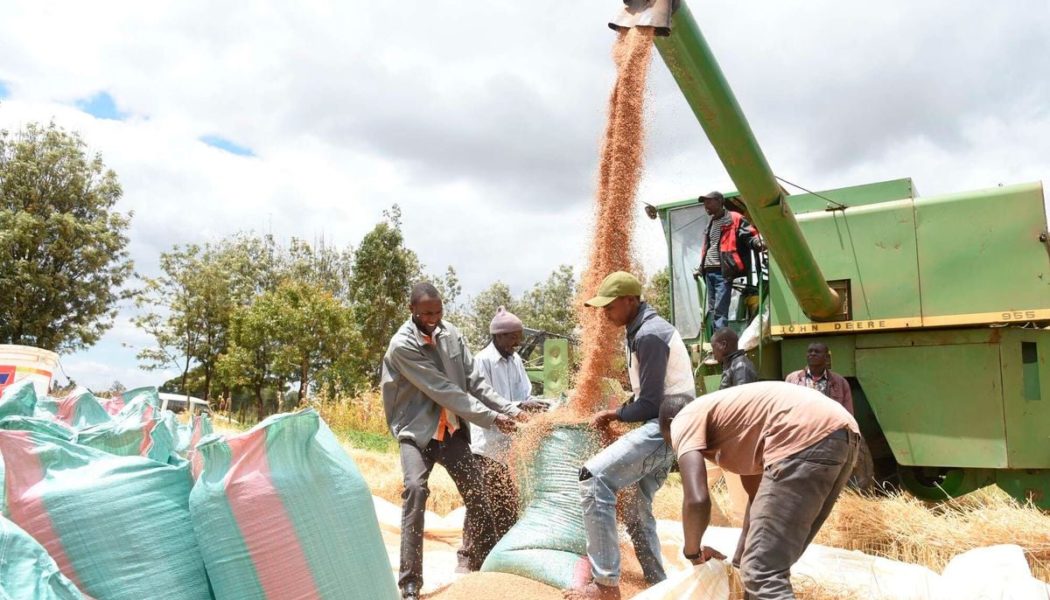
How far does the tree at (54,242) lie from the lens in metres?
19.2

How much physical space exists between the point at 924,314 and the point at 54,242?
20.4 m

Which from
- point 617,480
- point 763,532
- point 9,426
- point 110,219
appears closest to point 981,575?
point 763,532

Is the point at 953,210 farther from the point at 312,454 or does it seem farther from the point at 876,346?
the point at 312,454

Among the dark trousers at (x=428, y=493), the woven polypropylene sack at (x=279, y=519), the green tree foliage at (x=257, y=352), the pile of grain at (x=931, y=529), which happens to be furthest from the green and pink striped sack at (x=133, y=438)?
the green tree foliage at (x=257, y=352)

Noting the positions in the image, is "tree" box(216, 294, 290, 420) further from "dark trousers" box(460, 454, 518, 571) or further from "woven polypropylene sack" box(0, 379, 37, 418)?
"woven polypropylene sack" box(0, 379, 37, 418)

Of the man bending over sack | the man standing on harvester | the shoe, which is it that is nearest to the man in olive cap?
the man bending over sack

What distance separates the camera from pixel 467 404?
4.26 meters

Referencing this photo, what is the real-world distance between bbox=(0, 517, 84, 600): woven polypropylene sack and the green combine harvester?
3968mm

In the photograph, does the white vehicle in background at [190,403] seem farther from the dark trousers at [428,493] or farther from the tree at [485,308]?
the tree at [485,308]

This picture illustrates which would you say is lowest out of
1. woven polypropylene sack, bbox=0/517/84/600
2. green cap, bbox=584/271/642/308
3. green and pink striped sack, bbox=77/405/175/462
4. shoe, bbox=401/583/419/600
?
shoe, bbox=401/583/419/600

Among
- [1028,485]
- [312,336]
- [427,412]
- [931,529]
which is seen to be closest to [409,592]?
[427,412]

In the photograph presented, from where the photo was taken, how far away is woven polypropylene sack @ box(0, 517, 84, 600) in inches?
73.8

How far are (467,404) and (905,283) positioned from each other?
140 inches

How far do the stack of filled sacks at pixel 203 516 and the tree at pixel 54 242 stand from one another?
19597mm
